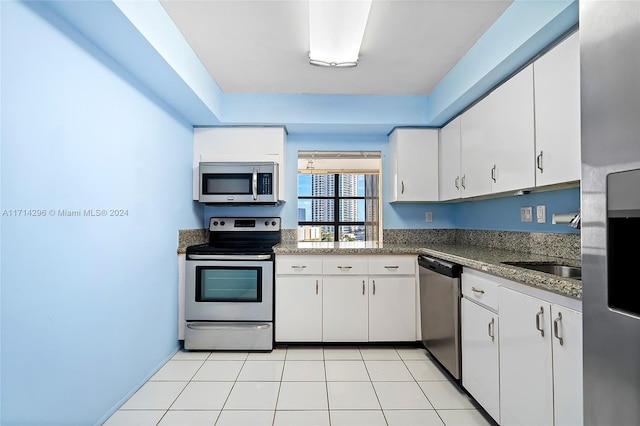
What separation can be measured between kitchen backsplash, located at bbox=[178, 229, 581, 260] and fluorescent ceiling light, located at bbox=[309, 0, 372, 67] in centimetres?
174

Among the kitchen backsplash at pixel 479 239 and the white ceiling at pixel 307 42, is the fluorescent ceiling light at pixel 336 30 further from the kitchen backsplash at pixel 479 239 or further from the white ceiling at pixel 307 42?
the kitchen backsplash at pixel 479 239

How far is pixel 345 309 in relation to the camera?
2.82m

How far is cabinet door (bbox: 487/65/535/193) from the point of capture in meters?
1.84

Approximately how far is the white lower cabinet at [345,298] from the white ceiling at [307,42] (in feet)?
4.98

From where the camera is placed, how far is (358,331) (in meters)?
2.82

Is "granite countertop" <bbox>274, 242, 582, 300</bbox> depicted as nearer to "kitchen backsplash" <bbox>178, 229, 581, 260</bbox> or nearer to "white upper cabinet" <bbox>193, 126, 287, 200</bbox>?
"kitchen backsplash" <bbox>178, 229, 581, 260</bbox>

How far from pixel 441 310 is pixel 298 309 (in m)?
1.17

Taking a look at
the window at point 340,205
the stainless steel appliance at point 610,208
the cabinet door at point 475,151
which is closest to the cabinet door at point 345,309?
the cabinet door at point 475,151

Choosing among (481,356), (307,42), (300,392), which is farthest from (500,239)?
(307,42)

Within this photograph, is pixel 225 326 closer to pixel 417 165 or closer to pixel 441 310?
pixel 441 310

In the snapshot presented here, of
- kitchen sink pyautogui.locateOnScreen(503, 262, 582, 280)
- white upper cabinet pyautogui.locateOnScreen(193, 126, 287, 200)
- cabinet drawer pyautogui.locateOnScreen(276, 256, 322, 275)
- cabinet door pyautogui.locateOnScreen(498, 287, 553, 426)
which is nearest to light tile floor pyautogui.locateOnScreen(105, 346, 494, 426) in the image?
cabinet door pyautogui.locateOnScreen(498, 287, 553, 426)

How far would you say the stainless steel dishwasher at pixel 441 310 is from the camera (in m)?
2.11

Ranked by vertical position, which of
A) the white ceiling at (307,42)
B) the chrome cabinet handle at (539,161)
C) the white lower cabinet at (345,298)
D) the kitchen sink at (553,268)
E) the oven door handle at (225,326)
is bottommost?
the oven door handle at (225,326)

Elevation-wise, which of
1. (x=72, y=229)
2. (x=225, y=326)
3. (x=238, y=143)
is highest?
(x=238, y=143)
